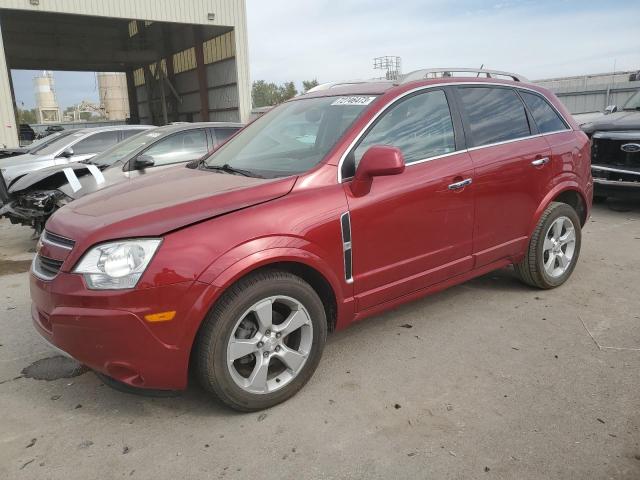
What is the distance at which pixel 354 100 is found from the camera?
11.0 feet

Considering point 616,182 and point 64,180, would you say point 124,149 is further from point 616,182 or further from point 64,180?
point 616,182

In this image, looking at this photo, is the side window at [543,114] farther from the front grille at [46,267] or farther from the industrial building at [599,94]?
the industrial building at [599,94]

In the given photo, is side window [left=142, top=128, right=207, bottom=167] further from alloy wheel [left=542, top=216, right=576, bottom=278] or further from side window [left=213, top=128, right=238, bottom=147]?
alloy wheel [left=542, top=216, right=576, bottom=278]

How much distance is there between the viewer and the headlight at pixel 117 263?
231 centimetres

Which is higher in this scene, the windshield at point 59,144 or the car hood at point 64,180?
the windshield at point 59,144

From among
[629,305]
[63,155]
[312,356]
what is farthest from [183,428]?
[63,155]

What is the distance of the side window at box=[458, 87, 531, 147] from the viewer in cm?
364

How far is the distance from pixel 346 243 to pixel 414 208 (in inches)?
22.5

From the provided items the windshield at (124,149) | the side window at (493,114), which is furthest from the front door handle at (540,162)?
the windshield at (124,149)

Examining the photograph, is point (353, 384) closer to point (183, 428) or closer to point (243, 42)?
point (183, 428)

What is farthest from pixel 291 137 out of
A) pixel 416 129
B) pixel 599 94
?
pixel 599 94

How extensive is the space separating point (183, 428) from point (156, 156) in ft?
15.8

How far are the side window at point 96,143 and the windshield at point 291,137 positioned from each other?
20.5 feet

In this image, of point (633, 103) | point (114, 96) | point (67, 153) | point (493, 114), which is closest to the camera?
point (493, 114)
